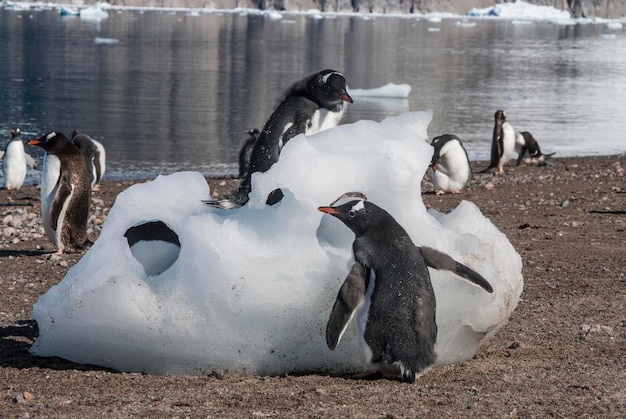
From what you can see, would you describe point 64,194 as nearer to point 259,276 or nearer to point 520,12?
point 259,276

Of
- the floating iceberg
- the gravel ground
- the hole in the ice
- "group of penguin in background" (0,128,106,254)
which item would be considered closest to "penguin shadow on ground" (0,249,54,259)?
"group of penguin in background" (0,128,106,254)

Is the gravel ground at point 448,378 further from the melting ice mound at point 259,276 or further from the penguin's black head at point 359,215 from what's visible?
the penguin's black head at point 359,215

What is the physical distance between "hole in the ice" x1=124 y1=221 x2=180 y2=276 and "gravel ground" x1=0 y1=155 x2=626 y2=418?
0.56m

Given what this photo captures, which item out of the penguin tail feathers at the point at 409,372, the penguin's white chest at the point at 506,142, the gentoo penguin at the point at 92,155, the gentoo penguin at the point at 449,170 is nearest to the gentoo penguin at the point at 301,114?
the penguin tail feathers at the point at 409,372

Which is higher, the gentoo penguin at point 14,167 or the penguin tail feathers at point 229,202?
the penguin tail feathers at point 229,202

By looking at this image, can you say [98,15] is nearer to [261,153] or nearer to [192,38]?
[192,38]

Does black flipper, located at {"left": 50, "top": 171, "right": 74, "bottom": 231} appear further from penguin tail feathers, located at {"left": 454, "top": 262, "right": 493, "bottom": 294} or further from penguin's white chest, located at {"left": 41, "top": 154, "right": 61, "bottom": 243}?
penguin tail feathers, located at {"left": 454, "top": 262, "right": 493, "bottom": 294}

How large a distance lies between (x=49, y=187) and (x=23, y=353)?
13.4 feet

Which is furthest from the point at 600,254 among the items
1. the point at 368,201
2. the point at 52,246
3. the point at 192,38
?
the point at 192,38

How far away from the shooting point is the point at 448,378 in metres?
4.20

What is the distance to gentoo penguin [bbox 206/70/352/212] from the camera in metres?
6.14

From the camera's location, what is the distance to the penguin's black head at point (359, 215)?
4.18 metres

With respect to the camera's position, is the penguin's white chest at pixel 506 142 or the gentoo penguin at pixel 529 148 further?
the gentoo penguin at pixel 529 148

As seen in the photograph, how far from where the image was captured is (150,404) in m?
3.75
